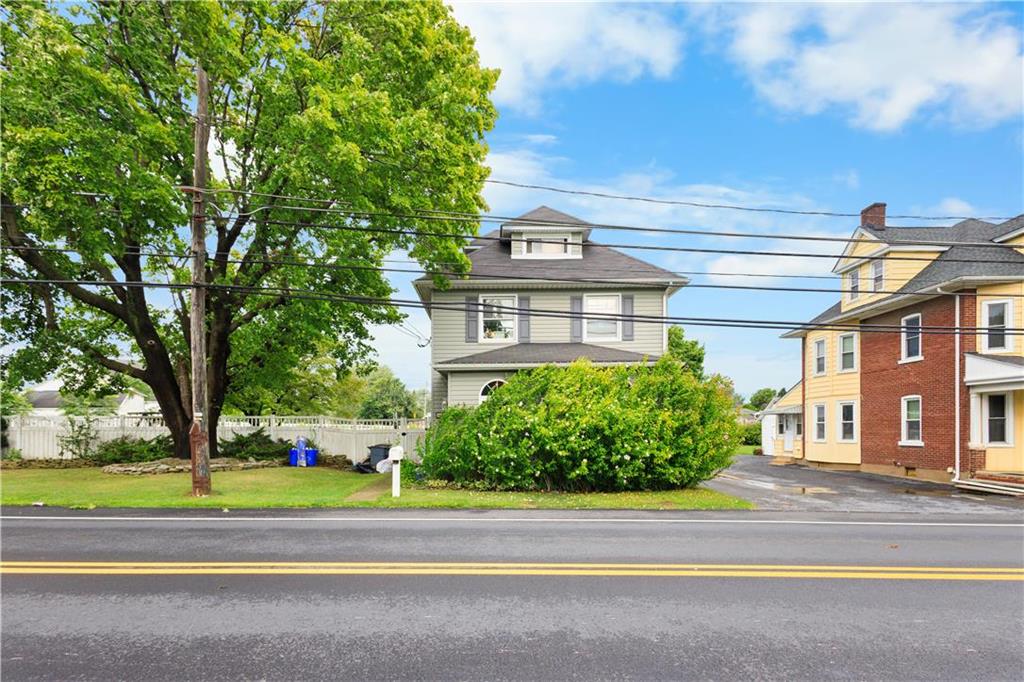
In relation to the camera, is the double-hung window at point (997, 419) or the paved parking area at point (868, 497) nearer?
the paved parking area at point (868, 497)

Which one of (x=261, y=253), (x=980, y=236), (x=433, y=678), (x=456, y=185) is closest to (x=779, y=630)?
(x=433, y=678)

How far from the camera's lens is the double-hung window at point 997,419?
18.2 meters

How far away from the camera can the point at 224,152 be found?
17.6m

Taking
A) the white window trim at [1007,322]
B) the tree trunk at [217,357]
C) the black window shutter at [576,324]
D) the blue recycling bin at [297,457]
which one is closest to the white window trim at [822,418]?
the white window trim at [1007,322]

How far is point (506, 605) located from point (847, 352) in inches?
993

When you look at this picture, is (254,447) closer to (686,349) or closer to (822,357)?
(822,357)

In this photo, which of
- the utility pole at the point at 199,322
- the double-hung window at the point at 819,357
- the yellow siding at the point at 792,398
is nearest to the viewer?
the utility pole at the point at 199,322

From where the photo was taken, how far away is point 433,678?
12.8 ft

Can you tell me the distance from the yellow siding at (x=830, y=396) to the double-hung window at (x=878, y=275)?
2328 mm

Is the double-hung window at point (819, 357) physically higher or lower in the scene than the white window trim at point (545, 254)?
lower

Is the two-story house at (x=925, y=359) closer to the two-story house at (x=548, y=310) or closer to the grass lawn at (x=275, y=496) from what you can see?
the two-story house at (x=548, y=310)

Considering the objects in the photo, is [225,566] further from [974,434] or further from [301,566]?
[974,434]

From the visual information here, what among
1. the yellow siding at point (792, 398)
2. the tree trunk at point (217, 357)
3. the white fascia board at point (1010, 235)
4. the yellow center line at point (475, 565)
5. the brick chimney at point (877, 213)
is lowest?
the yellow center line at point (475, 565)

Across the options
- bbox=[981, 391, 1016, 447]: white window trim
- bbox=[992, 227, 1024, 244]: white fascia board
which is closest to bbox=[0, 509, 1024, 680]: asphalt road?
bbox=[981, 391, 1016, 447]: white window trim
